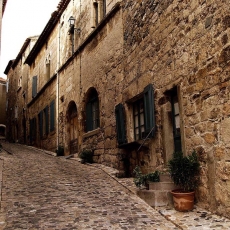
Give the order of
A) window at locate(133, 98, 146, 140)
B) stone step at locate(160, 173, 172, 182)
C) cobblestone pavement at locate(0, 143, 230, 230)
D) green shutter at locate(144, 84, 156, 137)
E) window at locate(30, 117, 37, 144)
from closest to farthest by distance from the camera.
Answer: cobblestone pavement at locate(0, 143, 230, 230) < stone step at locate(160, 173, 172, 182) < green shutter at locate(144, 84, 156, 137) < window at locate(133, 98, 146, 140) < window at locate(30, 117, 37, 144)

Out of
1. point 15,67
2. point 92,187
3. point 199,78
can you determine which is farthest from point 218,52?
point 15,67

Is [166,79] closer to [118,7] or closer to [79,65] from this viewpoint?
[118,7]

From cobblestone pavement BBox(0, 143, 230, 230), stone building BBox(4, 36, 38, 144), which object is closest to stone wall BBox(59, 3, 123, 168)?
cobblestone pavement BBox(0, 143, 230, 230)

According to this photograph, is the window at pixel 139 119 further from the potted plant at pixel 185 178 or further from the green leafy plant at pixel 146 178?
the potted plant at pixel 185 178

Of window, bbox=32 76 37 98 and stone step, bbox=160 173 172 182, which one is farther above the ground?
window, bbox=32 76 37 98

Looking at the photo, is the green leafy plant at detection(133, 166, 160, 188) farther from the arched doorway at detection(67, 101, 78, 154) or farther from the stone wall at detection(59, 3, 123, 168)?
the arched doorway at detection(67, 101, 78, 154)

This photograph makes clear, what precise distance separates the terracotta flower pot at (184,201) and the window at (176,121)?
121 centimetres

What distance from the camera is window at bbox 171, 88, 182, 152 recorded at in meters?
5.68

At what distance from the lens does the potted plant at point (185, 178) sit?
4.56 meters

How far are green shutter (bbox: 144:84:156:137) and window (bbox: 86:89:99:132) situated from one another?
3919 mm

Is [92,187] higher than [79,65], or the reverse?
[79,65]

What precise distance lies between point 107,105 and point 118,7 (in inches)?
117

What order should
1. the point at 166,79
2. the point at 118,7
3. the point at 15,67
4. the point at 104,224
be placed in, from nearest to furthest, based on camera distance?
1. the point at 104,224
2. the point at 166,79
3. the point at 118,7
4. the point at 15,67

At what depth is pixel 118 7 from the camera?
335 inches
